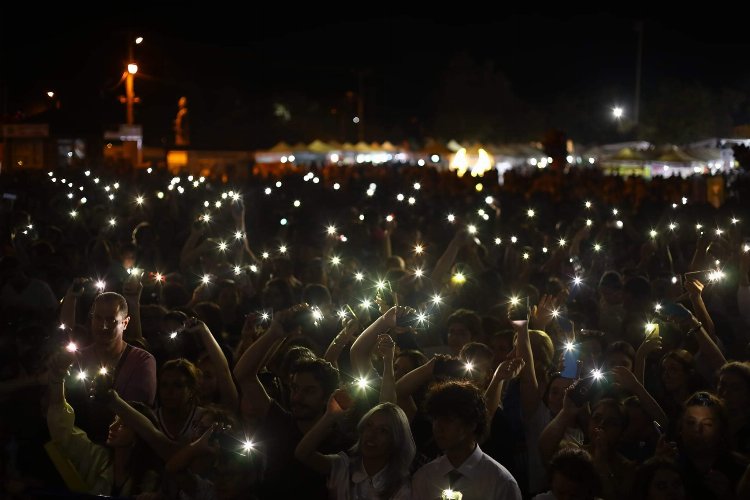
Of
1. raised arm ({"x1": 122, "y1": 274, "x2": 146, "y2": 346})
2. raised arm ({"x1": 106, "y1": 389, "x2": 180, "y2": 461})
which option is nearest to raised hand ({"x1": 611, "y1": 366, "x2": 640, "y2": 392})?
raised arm ({"x1": 106, "y1": 389, "x2": 180, "y2": 461})

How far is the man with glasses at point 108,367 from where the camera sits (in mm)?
5379

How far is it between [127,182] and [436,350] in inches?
647

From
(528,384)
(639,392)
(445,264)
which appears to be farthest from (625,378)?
(445,264)

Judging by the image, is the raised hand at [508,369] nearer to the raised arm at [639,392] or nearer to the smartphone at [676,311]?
the raised arm at [639,392]

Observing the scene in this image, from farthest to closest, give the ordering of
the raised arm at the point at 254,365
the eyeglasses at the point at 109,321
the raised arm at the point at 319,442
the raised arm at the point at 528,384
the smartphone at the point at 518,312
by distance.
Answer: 1. the smartphone at the point at 518,312
2. the eyeglasses at the point at 109,321
3. the raised arm at the point at 528,384
4. the raised arm at the point at 254,365
5. the raised arm at the point at 319,442

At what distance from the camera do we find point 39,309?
8.80 meters

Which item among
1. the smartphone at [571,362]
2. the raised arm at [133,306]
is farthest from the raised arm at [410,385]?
the raised arm at [133,306]

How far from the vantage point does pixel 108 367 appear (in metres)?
5.94

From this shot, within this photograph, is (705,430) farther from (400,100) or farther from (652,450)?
(400,100)

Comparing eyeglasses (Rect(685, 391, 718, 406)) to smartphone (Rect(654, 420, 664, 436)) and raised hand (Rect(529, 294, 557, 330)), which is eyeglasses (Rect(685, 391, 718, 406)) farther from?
raised hand (Rect(529, 294, 557, 330))

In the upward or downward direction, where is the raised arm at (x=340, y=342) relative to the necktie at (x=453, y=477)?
upward

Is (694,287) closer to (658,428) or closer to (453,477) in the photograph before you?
(658,428)

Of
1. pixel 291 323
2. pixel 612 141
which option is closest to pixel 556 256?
pixel 291 323

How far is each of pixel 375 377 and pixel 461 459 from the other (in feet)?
4.85
